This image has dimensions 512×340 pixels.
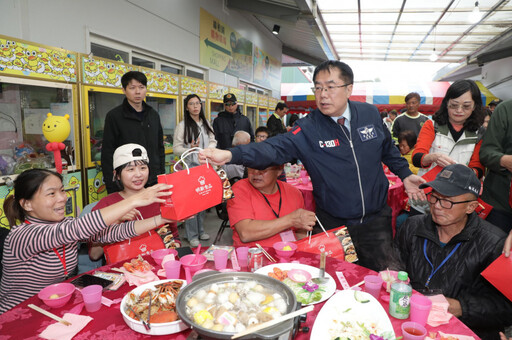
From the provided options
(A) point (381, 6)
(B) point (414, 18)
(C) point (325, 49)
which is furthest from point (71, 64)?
(C) point (325, 49)

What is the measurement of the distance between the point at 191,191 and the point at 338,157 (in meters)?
1.11

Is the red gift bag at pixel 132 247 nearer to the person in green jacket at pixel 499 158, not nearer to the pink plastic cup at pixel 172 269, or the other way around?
A: the pink plastic cup at pixel 172 269

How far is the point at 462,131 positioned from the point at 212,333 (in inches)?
108

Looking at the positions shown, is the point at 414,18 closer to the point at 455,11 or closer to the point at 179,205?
the point at 455,11

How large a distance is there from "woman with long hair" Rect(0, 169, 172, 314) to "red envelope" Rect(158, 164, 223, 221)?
0.05 m

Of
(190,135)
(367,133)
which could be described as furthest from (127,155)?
(190,135)

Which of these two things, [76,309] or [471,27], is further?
[471,27]

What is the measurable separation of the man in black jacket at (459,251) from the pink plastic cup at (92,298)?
5.26 feet

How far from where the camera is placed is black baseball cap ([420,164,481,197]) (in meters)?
1.86

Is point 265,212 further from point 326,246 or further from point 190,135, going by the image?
point 190,135

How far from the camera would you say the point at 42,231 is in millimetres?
1672

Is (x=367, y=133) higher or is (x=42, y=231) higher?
(x=367, y=133)

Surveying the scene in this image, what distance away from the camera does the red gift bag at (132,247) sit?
6.34 ft

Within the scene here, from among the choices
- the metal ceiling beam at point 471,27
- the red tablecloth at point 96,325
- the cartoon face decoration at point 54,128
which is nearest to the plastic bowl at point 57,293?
the red tablecloth at point 96,325
